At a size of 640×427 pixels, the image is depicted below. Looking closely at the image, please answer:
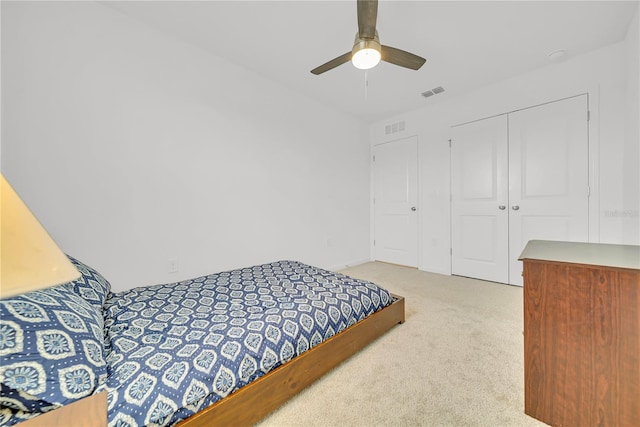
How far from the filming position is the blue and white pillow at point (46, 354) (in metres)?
0.67

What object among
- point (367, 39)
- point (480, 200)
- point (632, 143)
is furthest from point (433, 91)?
point (367, 39)

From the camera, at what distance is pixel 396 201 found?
4.07m

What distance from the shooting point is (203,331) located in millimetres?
1202

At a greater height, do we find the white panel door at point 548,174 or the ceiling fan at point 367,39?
the ceiling fan at point 367,39

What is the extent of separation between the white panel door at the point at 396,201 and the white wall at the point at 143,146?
5.01 ft

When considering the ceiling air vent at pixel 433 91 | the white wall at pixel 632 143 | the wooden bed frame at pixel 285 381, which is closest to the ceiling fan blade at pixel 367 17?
the wooden bed frame at pixel 285 381

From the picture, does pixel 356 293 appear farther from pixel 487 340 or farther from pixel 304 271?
pixel 487 340

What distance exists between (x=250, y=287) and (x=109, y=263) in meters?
1.18

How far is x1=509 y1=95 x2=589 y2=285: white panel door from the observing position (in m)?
2.58

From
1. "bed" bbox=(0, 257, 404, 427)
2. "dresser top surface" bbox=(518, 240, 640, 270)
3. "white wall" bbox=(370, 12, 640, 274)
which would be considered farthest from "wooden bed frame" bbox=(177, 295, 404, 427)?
"white wall" bbox=(370, 12, 640, 274)

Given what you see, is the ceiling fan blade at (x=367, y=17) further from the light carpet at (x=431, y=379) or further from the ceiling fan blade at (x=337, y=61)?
the light carpet at (x=431, y=379)

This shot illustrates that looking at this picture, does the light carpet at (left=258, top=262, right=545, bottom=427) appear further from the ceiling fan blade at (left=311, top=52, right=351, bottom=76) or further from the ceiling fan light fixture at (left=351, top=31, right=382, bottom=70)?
the ceiling fan blade at (left=311, top=52, right=351, bottom=76)

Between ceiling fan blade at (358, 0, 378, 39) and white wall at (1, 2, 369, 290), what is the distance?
1.61m

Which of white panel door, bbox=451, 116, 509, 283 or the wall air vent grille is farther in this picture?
the wall air vent grille
